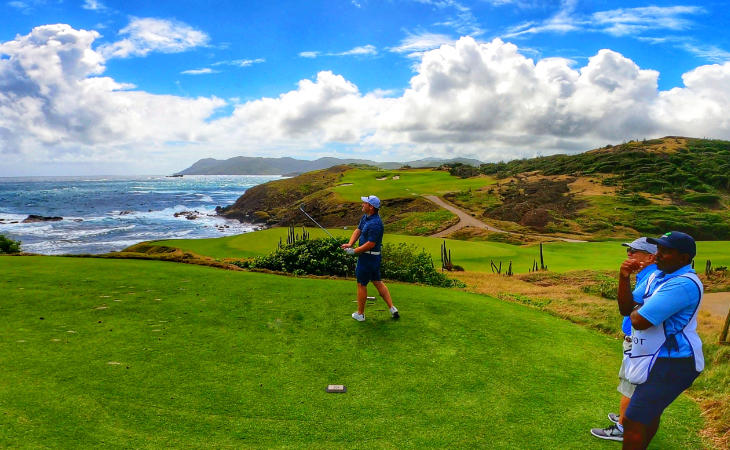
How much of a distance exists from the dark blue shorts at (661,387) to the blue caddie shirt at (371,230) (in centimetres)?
473

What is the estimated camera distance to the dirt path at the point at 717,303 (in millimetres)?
14898

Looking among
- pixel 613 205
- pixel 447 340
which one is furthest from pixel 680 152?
pixel 447 340

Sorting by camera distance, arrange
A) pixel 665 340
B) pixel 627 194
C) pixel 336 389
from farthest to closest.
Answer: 1. pixel 627 194
2. pixel 336 389
3. pixel 665 340

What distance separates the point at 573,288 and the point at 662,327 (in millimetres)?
16060

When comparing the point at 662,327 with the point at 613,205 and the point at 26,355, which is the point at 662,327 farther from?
the point at 613,205

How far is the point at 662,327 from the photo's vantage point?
4.04 meters

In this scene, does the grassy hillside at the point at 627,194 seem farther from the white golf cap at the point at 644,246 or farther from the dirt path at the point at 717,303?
the white golf cap at the point at 644,246

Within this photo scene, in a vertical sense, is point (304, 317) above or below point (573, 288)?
above

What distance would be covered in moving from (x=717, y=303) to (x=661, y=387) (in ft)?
53.8

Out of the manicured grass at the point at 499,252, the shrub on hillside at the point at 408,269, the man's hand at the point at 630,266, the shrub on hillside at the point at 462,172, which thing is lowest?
the manicured grass at the point at 499,252

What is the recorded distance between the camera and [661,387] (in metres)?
4.07

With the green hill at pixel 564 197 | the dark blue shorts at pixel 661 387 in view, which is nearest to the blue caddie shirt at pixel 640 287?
the dark blue shorts at pixel 661 387

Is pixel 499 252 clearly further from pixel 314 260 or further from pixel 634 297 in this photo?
pixel 634 297

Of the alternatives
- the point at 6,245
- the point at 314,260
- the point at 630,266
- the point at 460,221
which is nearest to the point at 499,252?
the point at 314,260
